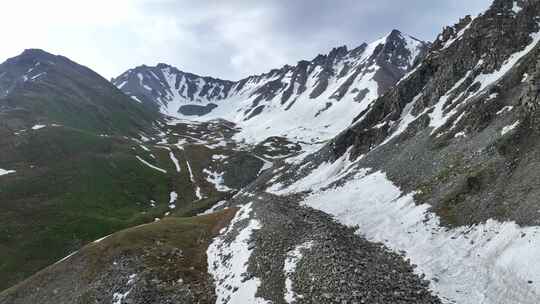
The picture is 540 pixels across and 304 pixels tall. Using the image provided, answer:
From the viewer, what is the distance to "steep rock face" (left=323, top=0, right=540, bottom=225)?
98.3ft

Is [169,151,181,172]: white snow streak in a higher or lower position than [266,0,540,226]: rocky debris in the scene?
higher

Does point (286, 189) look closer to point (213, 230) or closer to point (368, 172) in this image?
point (368, 172)

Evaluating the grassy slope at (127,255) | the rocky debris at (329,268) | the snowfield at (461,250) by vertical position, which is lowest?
the snowfield at (461,250)

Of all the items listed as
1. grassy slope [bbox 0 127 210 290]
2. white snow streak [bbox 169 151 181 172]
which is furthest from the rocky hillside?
white snow streak [bbox 169 151 181 172]

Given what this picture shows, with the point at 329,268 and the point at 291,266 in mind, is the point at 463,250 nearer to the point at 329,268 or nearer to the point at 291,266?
the point at 329,268

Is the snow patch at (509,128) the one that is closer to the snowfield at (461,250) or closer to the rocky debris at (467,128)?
the rocky debris at (467,128)

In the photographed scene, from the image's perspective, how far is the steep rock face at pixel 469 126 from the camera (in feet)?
98.3

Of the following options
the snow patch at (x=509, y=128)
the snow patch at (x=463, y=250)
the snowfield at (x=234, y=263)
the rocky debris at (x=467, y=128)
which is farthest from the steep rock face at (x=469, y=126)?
the snowfield at (x=234, y=263)

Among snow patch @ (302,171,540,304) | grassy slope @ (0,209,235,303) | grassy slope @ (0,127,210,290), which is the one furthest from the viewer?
grassy slope @ (0,127,210,290)

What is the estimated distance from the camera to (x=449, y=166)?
39.8 meters

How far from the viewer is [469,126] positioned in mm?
45562

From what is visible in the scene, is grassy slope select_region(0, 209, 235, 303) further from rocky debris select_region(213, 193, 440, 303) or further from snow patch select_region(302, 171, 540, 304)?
snow patch select_region(302, 171, 540, 304)

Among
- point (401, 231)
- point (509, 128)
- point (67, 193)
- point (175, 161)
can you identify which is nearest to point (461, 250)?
point (401, 231)

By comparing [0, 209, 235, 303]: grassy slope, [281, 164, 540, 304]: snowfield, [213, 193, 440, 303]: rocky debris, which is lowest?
[281, 164, 540, 304]: snowfield
